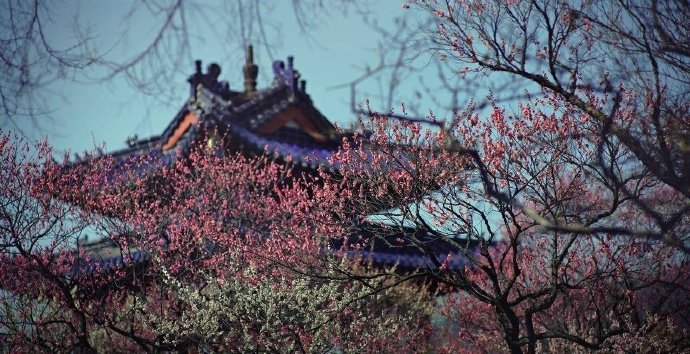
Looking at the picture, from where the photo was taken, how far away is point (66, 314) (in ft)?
40.5

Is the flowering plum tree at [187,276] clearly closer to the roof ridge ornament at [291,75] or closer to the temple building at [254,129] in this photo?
the temple building at [254,129]

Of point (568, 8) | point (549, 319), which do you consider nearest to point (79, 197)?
point (568, 8)

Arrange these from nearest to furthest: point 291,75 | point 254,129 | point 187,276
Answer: point 187,276, point 254,129, point 291,75

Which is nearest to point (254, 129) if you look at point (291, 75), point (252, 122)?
point (252, 122)

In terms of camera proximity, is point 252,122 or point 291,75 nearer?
point 252,122

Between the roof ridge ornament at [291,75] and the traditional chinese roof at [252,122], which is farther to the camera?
the roof ridge ornament at [291,75]

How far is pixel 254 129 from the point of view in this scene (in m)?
17.7

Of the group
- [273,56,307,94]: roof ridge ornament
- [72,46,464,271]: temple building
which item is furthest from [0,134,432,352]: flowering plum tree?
[273,56,307,94]: roof ridge ornament

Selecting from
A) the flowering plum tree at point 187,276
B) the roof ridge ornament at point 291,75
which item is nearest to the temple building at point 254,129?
the roof ridge ornament at point 291,75

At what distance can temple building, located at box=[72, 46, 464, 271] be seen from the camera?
16.2 metres

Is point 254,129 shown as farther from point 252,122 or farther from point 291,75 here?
point 291,75

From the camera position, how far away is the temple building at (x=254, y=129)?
16.2m

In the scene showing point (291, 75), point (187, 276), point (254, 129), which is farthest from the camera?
point (291, 75)

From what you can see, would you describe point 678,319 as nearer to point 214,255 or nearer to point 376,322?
point 376,322
